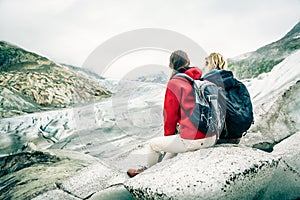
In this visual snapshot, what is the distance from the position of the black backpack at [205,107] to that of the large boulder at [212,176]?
1.09 ft

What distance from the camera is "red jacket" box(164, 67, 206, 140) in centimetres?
Result: 299

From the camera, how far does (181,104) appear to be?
10.00 ft

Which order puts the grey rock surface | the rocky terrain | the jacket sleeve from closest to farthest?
the rocky terrain
the jacket sleeve
the grey rock surface

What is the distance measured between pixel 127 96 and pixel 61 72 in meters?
4.26

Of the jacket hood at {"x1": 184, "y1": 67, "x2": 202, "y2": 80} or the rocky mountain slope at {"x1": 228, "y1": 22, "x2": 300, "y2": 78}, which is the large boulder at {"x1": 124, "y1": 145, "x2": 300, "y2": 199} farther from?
the rocky mountain slope at {"x1": 228, "y1": 22, "x2": 300, "y2": 78}

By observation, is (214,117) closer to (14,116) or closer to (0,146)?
(0,146)

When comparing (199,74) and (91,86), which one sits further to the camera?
(91,86)

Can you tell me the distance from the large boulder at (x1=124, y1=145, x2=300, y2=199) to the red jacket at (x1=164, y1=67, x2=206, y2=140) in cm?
27

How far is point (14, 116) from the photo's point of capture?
7695mm

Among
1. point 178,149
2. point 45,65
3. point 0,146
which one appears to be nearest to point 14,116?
point 0,146

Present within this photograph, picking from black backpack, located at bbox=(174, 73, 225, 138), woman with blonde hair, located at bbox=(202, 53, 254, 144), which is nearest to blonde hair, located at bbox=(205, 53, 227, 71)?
woman with blonde hair, located at bbox=(202, 53, 254, 144)

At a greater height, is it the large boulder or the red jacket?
the red jacket

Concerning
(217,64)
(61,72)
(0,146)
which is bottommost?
(0,146)

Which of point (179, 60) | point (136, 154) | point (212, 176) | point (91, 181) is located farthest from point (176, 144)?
point (136, 154)
